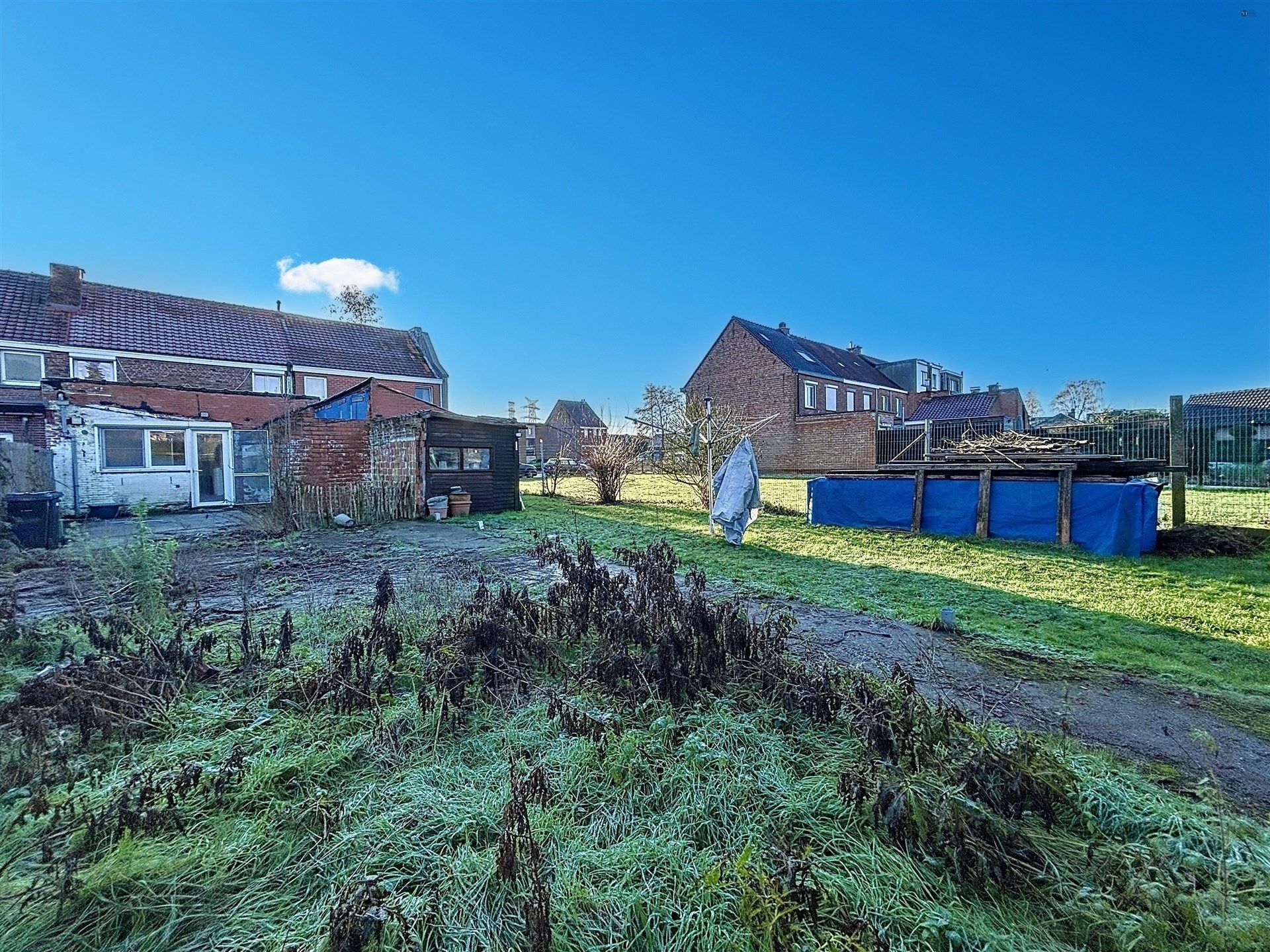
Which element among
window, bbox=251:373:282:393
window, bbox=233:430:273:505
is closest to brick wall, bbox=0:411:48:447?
window, bbox=233:430:273:505

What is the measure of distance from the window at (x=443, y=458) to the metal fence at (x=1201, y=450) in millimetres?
10712

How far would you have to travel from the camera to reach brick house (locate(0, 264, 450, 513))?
13.1 metres

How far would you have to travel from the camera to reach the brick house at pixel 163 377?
13.1 meters

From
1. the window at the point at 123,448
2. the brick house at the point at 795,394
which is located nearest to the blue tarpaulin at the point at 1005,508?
the brick house at the point at 795,394

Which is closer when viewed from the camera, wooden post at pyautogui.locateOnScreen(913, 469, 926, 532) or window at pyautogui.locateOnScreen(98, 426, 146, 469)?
wooden post at pyautogui.locateOnScreen(913, 469, 926, 532)

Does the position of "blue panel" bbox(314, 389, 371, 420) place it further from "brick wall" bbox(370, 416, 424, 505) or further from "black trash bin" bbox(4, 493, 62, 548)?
"black trash bin" bbox(4, 493, 62, 548)

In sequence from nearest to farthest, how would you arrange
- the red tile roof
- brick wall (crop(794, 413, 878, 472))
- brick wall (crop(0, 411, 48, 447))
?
1. brick wall (crop(0, 411, 48, 447))
2. the red tile roof
3. brick wall (crop(794, 413, 878, 472))

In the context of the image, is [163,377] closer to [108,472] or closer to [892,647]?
[108,472]

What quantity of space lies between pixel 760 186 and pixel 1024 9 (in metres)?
5.85

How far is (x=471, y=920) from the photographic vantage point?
1.58 m

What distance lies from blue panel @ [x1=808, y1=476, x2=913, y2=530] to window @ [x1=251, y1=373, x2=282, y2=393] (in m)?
22.6

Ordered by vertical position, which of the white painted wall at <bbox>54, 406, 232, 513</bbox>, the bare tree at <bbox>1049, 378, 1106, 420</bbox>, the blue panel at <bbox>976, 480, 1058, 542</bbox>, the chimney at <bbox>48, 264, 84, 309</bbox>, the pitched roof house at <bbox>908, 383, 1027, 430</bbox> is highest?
the chimney at <bbox>48, 264, 84, 309</bbox>

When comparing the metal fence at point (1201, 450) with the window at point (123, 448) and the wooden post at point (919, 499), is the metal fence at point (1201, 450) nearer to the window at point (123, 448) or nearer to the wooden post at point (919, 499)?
the wooden post at point (919, 499)

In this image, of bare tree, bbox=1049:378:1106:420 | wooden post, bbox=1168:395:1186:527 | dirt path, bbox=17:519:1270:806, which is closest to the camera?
dirt path, bbox=17:519:1270:806
